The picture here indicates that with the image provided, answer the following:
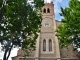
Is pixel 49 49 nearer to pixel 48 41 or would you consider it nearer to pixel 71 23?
pixel 48 41

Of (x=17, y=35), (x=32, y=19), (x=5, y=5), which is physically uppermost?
(x=5, y=5)

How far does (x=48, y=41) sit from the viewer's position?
25.5 metres

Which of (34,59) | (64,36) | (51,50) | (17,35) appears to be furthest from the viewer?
(51,50)

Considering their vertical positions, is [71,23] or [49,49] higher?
[71,23]

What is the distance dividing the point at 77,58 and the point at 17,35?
12.1 m

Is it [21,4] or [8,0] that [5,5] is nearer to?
[8,0]

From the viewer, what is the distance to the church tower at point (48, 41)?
2377cm

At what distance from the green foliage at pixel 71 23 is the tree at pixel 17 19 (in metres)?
2.69

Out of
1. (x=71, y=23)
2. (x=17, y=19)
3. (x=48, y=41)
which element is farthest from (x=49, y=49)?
(x=17, y=19)

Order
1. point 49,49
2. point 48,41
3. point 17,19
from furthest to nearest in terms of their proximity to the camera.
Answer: point 48,41 < point 49,49 < point 17,19

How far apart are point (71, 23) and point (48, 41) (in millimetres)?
11663

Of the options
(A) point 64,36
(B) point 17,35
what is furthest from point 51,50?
(B) point 17,35

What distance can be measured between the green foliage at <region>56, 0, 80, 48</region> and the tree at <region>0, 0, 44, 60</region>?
2.69 metres

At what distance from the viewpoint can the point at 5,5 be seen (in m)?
13.1
